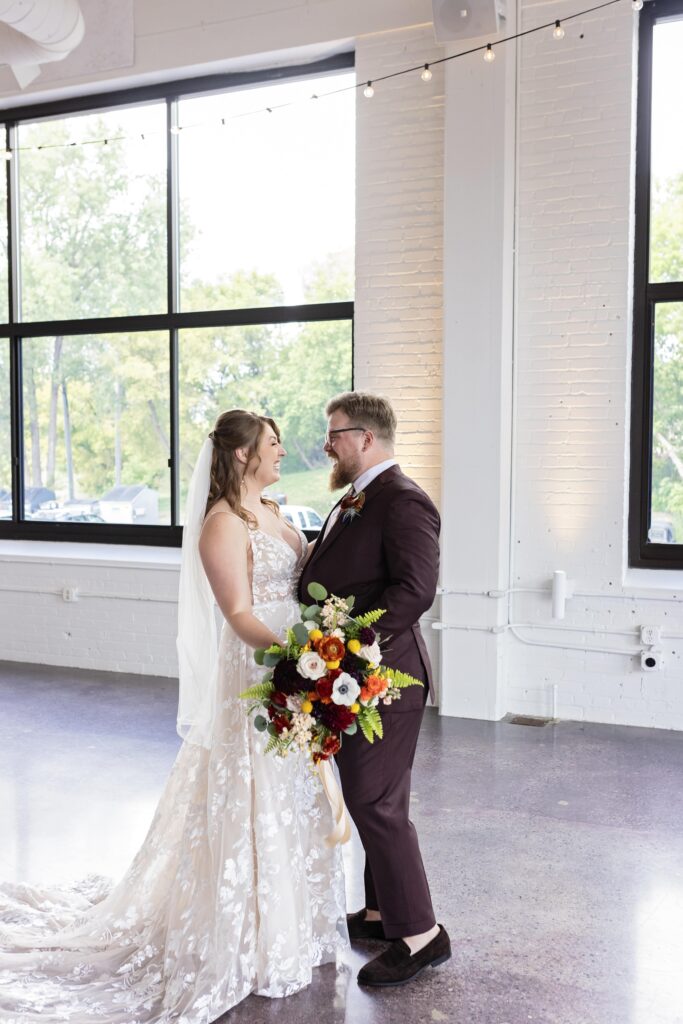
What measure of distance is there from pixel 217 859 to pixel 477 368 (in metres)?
3.75

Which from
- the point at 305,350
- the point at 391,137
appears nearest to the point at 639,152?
the point at 391,137

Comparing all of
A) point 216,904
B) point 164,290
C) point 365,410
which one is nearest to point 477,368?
point 164,290

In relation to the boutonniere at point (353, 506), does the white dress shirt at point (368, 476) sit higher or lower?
higher

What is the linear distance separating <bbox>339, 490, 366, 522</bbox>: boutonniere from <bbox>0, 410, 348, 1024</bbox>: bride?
27 centimetres

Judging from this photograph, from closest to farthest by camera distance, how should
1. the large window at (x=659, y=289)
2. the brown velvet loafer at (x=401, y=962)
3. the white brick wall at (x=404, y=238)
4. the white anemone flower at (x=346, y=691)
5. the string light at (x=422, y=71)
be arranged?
the white anemone flower at (x=346, y=691) < the brown velvet loafer at (x=401, y=962) < the string light at (x=422, y=71) < the large window at (x=659, y=289) < the white brick wall at (x=404, y=238)

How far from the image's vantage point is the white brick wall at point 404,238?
251 inches

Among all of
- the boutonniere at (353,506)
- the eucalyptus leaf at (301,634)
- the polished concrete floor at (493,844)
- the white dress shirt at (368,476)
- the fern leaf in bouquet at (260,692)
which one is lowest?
the polished concrete floor at (493,844)

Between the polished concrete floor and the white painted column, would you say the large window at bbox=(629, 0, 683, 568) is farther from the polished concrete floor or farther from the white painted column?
the polished concrete floor

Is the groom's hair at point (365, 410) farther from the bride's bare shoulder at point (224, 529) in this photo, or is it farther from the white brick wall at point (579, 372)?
the white brick wall at point (579, 372)

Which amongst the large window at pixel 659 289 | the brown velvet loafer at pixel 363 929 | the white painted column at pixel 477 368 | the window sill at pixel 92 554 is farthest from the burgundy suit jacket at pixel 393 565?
the window sill at pixel 92 554

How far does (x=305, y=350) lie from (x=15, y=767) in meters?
3.39

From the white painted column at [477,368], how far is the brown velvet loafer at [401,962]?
3.06 m

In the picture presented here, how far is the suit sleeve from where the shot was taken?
2.91 metres

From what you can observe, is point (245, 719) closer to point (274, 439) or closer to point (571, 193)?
point (274, 439)
